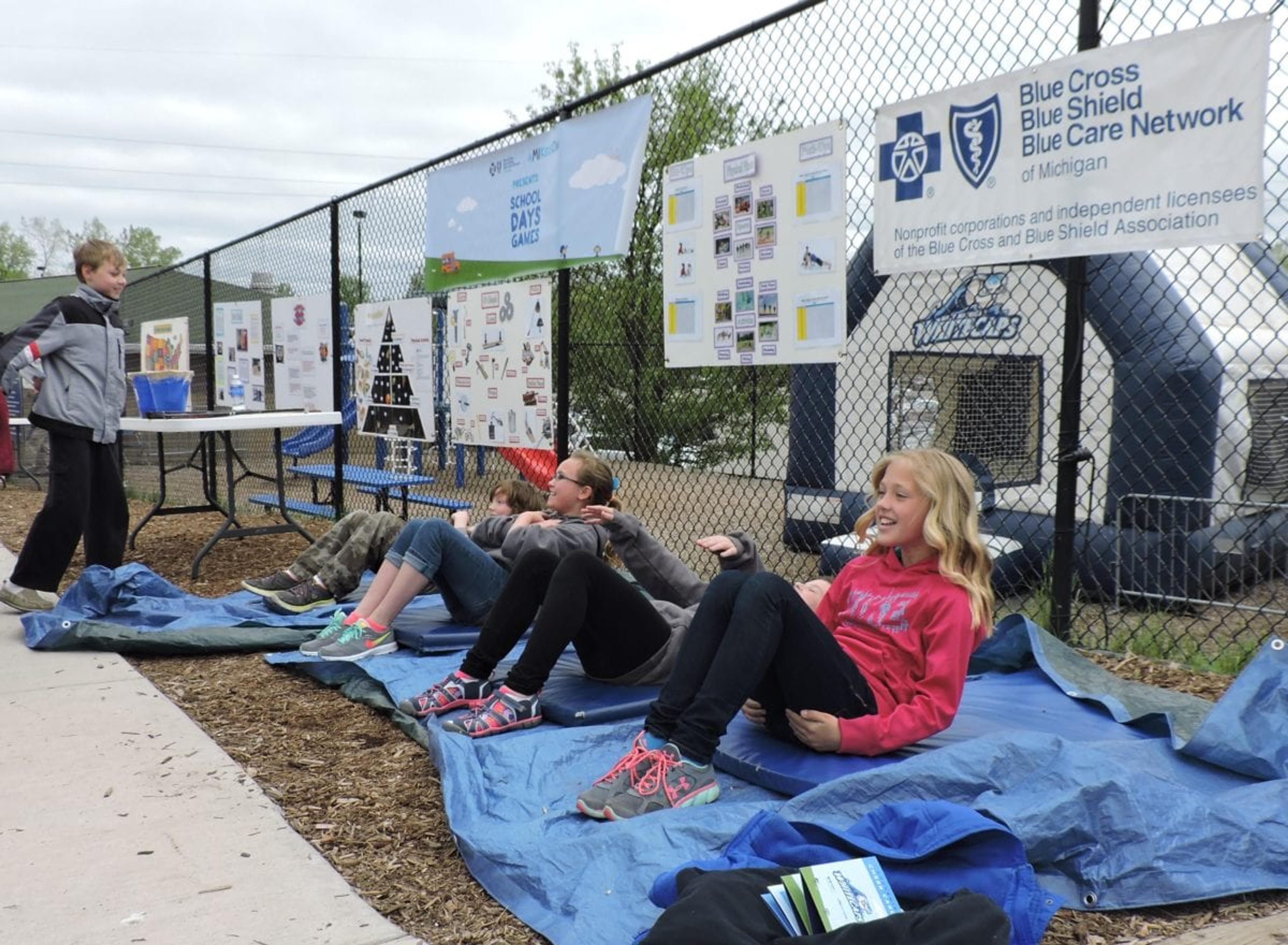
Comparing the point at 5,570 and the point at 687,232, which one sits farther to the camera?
the point at 5,570

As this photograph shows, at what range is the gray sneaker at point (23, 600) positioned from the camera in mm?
5879

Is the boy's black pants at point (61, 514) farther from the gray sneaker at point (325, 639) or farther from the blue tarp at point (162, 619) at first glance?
the gray sneaker at point (325, 639)

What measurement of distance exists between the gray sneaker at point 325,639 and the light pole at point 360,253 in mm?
4042

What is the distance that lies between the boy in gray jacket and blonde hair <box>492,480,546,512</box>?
94.8 inches

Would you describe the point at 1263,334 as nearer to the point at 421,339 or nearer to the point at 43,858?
the point at 421,339

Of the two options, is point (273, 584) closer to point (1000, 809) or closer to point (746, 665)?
point (746, 665)

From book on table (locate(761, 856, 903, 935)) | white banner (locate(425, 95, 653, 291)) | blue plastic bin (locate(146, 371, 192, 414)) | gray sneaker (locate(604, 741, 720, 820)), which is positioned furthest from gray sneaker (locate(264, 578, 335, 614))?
book on table (locate(761, 856, 903, 935))

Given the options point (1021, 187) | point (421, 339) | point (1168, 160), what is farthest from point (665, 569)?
point (421, 339)

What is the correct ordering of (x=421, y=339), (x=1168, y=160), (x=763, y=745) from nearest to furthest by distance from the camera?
(x=763, y=745)
(x=1168, y=160)
(x=421, y=339)

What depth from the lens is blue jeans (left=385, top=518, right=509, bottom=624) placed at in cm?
453

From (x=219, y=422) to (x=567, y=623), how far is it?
4.57m

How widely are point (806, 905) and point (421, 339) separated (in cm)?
591

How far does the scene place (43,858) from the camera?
281 centimetres

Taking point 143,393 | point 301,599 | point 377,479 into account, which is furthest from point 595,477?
point 143,393
